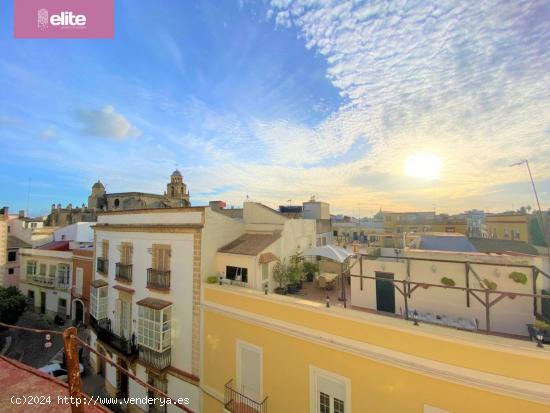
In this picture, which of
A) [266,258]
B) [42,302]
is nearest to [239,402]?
[266,258]

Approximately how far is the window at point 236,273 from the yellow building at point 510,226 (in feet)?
117

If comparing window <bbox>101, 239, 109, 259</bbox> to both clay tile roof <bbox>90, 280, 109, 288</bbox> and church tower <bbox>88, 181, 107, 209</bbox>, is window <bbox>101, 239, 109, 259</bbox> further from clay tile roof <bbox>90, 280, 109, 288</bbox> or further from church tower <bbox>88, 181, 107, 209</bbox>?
church tower <bbox>88, 181, 107, 209</bbox>

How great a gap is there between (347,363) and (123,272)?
12.7 meters

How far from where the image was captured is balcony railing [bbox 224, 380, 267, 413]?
345 inches

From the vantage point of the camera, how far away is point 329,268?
1552 cm

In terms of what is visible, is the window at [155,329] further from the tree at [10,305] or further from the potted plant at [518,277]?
the tree at [10,305]

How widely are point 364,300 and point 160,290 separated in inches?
366

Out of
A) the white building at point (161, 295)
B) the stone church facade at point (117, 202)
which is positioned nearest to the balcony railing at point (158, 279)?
the white building at point (161, 295)

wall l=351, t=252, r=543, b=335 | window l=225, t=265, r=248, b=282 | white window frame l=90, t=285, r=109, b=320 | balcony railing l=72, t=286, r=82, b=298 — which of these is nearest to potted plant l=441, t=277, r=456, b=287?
wall l=351, t=252, r=543, b=335

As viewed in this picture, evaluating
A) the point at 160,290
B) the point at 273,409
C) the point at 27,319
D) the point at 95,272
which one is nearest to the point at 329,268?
the point at 273,409

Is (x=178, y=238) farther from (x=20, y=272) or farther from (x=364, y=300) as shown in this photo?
(x=20, y=272)

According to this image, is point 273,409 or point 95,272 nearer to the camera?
point 273,409

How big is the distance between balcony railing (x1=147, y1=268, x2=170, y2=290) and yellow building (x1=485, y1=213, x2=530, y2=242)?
38.7 metres

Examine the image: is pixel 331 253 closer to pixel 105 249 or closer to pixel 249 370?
pixel 249 370
